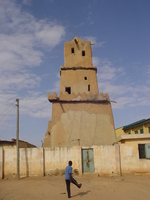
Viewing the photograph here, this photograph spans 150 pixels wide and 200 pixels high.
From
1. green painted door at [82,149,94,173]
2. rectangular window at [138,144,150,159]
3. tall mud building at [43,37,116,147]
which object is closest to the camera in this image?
green painted door at [82,149,94,173]

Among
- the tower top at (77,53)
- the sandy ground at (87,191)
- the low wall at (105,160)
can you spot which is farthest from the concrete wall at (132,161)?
the tower top at (77,53)

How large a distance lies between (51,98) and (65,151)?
6657 millimetres

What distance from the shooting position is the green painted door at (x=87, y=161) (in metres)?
17.7

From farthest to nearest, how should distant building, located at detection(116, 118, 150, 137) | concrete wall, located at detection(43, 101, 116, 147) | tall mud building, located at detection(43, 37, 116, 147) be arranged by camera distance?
1. distant building, located at detection(116, 118, 150, 137)
2. tall mud building, located at detection(43, 37, 116, 147)
3. concrete wall, located at detection(43, 101, 116, 147)

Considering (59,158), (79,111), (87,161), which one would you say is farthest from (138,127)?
(59,158)

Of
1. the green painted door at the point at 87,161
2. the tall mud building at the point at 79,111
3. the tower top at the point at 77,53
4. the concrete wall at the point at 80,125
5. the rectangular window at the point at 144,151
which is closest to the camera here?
the green painted door at the point at 87,161

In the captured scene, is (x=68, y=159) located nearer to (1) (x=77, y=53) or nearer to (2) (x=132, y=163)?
(2) (x=132, y=163)

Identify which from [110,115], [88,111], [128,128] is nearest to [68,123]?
[88,111]

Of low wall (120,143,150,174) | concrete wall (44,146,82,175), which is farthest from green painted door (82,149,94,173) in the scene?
low wall (120,143,150,174)

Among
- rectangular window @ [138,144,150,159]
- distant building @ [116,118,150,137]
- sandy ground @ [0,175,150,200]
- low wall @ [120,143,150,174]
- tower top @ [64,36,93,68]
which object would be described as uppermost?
tower top @ [64,36,93,68]

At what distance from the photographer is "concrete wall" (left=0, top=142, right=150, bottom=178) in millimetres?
17688

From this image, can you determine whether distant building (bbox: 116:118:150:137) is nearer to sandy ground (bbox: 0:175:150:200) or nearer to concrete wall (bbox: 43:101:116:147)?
concrete wall (bbox: 43:101:116:147)

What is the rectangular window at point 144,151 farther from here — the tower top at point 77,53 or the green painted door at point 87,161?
the tower top at point 77,53

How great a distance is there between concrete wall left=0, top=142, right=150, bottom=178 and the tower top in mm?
11211
